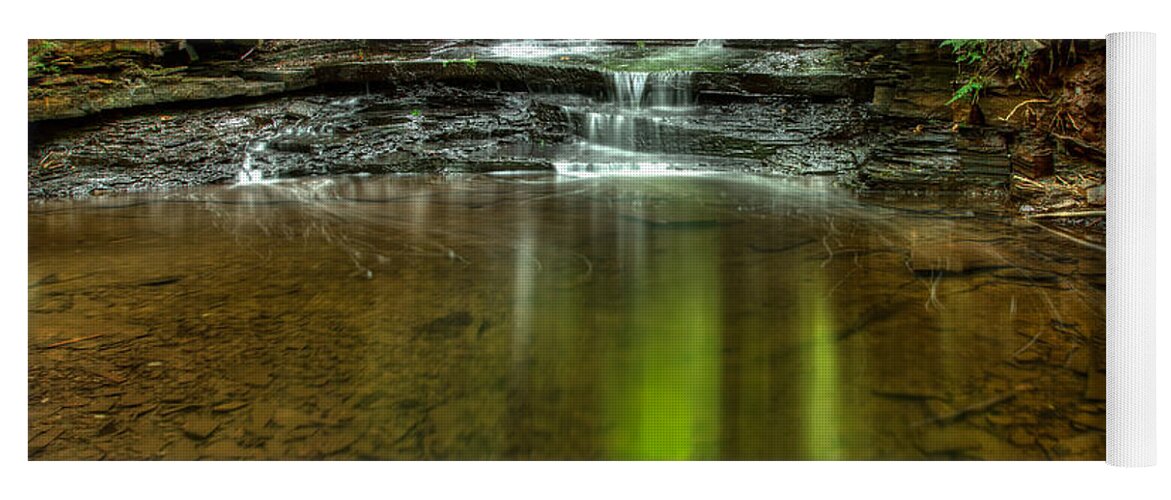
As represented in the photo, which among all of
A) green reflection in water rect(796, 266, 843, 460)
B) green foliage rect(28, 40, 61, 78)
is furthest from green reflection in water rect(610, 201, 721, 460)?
green foliage rect(28, 40, 61, 78)

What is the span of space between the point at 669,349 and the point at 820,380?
1.77 ft

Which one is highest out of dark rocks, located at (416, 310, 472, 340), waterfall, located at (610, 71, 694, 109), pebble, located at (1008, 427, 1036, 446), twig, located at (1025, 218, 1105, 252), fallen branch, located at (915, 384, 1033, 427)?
waterfall, located at (610, 71, 694, 109)

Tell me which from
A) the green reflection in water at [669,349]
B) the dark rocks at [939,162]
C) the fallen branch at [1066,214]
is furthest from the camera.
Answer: the dark rocks at [939,162]

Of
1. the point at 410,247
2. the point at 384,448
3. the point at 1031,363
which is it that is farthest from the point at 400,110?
the point at 1031,363

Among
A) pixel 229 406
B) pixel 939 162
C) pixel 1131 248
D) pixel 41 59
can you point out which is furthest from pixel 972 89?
pixel 41 59

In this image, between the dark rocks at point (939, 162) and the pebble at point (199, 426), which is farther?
the dark rocks at point (939, 162)

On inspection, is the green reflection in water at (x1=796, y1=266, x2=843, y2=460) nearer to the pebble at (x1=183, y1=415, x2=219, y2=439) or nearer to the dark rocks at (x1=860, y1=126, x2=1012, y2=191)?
the dark rocks at (x1=860, y1=126, x2=1012, y2=191)

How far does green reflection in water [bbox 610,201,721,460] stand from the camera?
82.4 inches

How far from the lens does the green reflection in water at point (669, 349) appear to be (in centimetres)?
209

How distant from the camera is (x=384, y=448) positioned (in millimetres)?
1948

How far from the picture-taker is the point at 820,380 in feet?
7.09

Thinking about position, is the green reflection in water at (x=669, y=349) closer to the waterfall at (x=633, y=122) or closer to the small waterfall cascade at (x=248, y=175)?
the waterfall at (x=633, y=122)

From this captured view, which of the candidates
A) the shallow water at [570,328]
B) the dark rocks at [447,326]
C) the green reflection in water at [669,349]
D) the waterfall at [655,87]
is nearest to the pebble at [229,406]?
the shallow water at [570,328]

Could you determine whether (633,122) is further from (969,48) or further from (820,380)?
(820,380)
